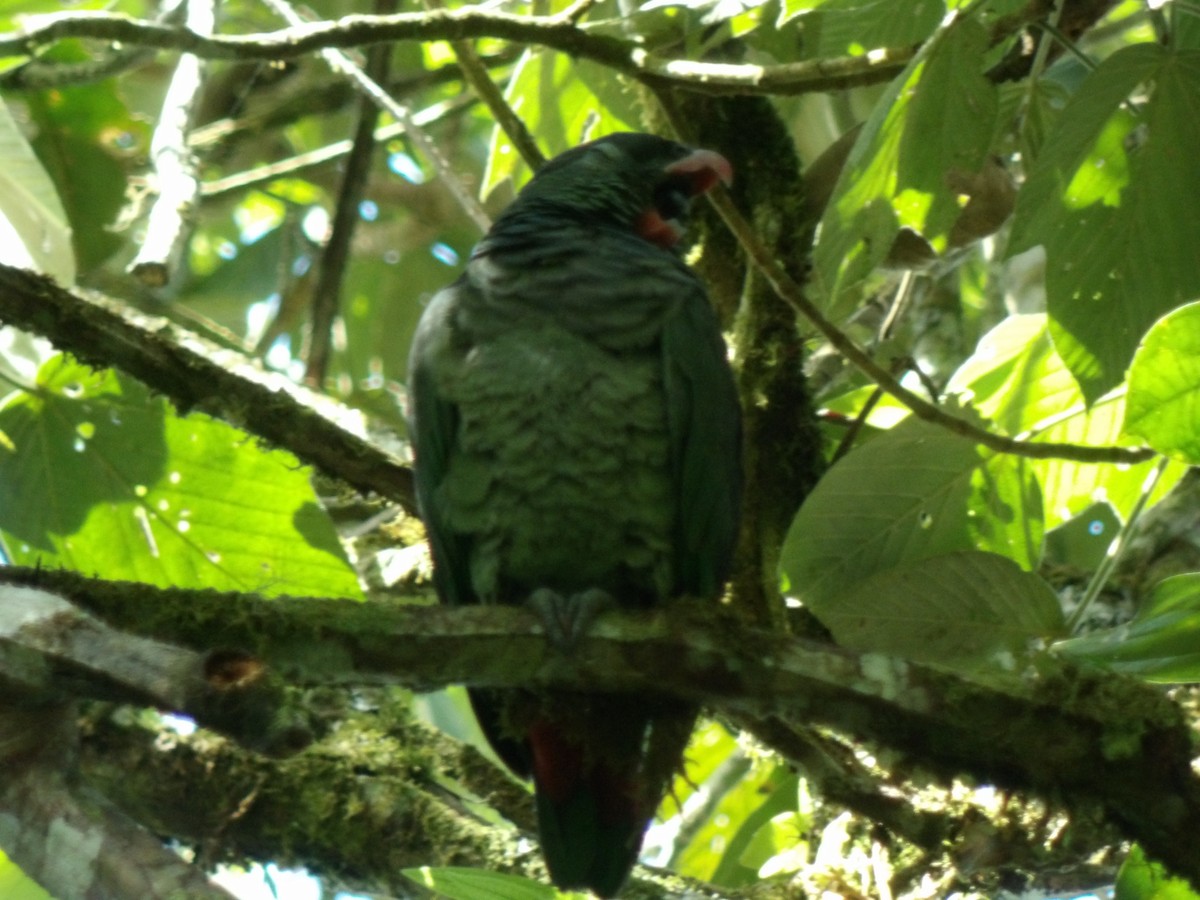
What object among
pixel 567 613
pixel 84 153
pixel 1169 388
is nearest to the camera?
pixel 1169 388

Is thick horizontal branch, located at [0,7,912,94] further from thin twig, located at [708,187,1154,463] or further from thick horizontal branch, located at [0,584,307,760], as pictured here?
thick horizontal branch, located at [0,584,307,760]

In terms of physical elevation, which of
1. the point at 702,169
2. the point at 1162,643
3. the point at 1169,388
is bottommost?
the point at 1162,643

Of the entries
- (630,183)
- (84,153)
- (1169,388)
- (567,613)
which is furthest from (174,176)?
(1169,388)

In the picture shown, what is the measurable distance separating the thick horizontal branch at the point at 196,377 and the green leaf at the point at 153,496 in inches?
4.2

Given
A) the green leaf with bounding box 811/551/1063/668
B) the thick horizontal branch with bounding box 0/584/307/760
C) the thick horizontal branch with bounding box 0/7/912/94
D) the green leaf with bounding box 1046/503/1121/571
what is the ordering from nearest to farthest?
the thick horizontal branch with bounding box 0/584/307/760 → the green leaf with bounding box 811/551/1063/668 → the thick horizontal branch with bounding box 0/7/912/94 → the green leaf with bounding box 1046/503/1121/571

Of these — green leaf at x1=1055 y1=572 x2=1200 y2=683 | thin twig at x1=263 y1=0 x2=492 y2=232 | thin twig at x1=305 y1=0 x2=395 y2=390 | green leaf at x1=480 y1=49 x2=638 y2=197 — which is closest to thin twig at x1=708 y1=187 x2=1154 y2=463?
green leaf at x1=1055 y1=572 x2=1200 y2=683

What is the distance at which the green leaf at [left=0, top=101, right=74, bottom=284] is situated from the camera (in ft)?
9.10

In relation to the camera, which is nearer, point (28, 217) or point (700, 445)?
point (700, 445)

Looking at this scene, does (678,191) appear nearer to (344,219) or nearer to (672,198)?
(672,198)

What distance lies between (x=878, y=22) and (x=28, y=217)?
1780 millimetres

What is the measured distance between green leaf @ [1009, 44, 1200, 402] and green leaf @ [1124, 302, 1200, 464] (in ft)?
1.03

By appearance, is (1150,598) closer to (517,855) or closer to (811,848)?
(811,848)

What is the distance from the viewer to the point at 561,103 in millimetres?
3410

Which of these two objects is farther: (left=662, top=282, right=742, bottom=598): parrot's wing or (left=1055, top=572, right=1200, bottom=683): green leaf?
(left=662, top=282, right=742, bottom=598): parrot's wing
